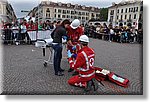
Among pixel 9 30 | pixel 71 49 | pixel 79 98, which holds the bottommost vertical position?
pixel 79 98

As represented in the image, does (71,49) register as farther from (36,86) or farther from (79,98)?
(79,98)

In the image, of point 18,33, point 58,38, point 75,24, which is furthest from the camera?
point 18,33

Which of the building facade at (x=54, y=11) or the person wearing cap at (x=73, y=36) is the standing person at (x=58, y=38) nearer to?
the person wearing cap at (x=73, y=36)

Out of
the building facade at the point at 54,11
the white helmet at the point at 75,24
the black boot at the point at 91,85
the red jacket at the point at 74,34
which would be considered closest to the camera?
the black boot at the point at 91,85

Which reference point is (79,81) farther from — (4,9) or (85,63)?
(4,9)

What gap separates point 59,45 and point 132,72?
7.17ft

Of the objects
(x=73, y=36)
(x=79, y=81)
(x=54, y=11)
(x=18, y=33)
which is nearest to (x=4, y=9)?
(x=73, y=36)

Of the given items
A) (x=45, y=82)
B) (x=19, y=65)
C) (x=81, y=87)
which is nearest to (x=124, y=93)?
(x=81, y=87)

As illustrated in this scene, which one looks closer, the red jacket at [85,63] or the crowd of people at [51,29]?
the red jacket at [85,63]

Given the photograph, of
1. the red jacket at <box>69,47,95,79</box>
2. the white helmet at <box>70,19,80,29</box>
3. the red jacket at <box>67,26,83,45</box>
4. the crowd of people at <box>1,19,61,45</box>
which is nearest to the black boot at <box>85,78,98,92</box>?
the red jacket at <box>69,47,95,79</box>

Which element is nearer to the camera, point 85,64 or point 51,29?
point 85,64

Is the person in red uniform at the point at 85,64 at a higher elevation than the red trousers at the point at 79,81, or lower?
higher

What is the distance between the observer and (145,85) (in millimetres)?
3766

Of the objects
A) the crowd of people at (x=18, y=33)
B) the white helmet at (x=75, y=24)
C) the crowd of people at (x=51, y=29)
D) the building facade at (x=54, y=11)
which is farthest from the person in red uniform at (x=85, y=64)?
the crowd of people at (x=18, y=33)
